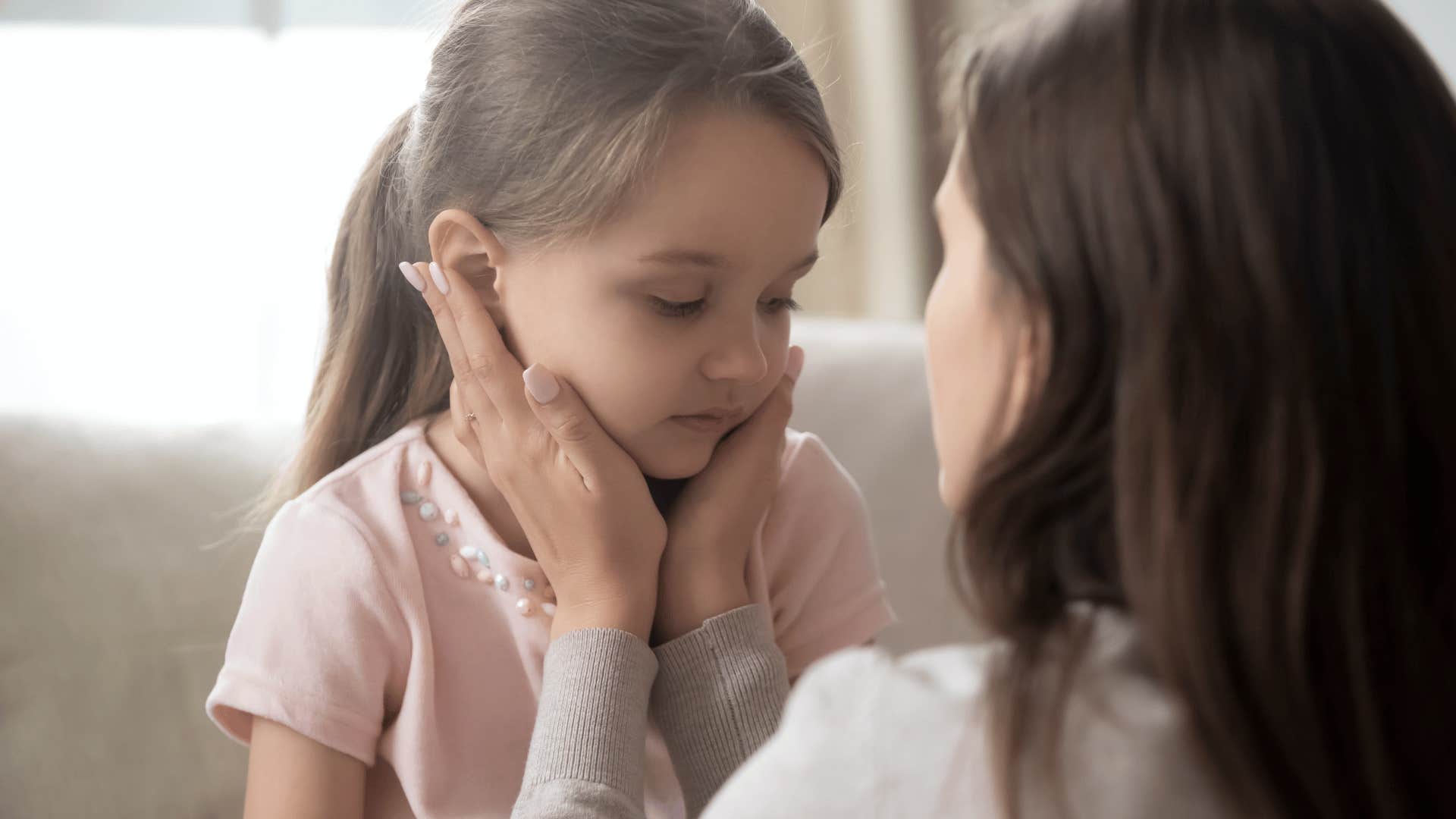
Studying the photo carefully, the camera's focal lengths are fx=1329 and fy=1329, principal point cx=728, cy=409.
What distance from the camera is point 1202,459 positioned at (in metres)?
0.60

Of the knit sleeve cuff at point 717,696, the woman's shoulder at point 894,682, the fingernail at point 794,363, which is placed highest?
the fingernail at point 794,363

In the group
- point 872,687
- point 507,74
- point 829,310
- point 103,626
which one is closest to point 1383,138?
point 872,687

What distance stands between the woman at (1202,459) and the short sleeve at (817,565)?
528 mm

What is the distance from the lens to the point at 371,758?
3.43 ft

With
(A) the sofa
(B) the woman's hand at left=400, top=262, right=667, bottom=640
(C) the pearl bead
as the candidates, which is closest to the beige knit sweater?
(B) the woman's hand at left=400, top=262, right=667, bottom=640

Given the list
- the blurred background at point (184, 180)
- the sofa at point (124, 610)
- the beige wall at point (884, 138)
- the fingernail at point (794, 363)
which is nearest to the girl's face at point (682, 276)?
the fingernail at point (794, 363)

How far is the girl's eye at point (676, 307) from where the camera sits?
1005 mm

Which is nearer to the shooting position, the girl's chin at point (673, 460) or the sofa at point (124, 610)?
the girl's chin at point (673, 460)

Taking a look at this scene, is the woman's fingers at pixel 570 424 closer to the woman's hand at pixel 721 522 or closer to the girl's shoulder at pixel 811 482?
the woman's hand at pixel 721 522

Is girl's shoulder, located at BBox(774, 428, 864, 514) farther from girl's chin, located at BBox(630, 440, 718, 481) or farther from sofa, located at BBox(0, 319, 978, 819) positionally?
sofa, located at BBox(0, 319, 978, 819)

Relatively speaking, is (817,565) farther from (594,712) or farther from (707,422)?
(594,712)

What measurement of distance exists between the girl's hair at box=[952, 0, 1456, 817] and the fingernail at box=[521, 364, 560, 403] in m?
0.48

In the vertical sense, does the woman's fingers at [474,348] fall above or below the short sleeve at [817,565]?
above

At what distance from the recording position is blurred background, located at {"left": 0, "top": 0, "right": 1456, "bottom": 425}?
1868 mm
